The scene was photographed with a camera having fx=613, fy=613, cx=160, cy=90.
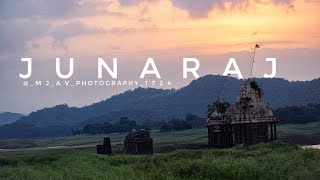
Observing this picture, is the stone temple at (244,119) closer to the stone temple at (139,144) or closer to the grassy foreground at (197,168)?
the stone temple at (139,144)

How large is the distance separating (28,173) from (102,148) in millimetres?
33608

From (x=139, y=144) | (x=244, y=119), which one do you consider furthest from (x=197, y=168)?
→ (x=139, y=144)

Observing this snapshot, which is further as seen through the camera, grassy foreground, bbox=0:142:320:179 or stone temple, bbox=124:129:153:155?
stone temple, bbox=124:129:153:155

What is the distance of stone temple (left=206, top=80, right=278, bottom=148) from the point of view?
77.8m

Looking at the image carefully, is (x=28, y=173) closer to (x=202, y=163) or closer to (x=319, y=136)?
(x=202, y=163)

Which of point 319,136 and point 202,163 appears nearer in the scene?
point 202,163

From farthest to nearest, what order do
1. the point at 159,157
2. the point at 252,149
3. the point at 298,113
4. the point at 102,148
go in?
1. the point at 298,113
2. the point at 102,148
3. the point at 252,149
4. the point at 159,157

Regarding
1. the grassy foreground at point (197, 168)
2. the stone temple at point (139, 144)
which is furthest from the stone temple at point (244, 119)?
the grassy foreground at point (197, 168)

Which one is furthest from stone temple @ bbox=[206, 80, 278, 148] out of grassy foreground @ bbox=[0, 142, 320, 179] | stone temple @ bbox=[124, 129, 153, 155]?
grassy foreground @ bbox=[0, 142, 320, 179]

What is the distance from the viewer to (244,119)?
78.4m

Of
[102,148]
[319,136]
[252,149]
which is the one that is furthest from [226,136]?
[319,136]

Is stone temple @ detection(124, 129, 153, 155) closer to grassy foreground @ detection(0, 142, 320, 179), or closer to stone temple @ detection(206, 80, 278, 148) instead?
stone temple @ detection(206, 80, 278, 148)

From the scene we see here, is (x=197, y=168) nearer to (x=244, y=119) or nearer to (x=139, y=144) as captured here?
(x=244, y=119)

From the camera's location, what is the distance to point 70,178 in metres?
41.3
